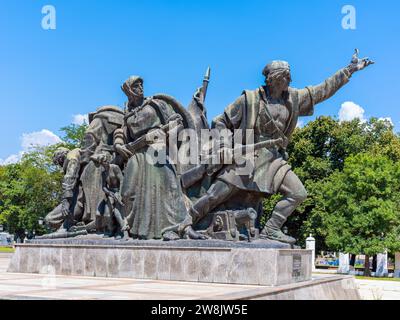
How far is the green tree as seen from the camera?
30234mm

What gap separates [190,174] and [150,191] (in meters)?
0.87

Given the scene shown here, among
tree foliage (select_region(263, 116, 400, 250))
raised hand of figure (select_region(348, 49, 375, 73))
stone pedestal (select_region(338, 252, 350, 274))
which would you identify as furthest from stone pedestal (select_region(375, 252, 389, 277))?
raised hand of figure (select_region(348, 49, 375, 73))

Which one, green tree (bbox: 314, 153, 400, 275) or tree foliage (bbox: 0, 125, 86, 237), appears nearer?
green tree (bbox: 314, 153, 400, 275)

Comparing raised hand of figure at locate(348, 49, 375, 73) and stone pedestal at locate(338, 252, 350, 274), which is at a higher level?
raised hand of figure at locate(348, 49, 375, 73)

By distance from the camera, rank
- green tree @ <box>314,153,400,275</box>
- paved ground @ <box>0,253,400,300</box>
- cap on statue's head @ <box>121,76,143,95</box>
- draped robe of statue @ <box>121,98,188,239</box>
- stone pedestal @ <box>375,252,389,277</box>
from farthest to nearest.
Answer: stone pedestal @ <box>375,252,389,277</box>, green tree @ <box>314,153,400,275</box>, cap on statue's head @ <box>121,76,143,95</box>, draped robe of statue @ <box>121,98,188,239</box>, paved ground @ <box>0,253,400,300</box>

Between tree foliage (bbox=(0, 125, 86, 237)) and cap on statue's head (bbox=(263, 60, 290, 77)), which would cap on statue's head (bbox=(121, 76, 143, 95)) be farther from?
tree foliage (bbox=(0, 125, 86, 237))

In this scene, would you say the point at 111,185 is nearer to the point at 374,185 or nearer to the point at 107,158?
the point at 107,158

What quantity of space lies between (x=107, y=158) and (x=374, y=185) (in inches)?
901

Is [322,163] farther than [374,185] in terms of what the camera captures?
Yes

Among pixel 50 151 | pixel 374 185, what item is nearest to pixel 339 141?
pixel 374 185

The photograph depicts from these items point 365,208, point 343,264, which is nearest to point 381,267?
point 343,264
